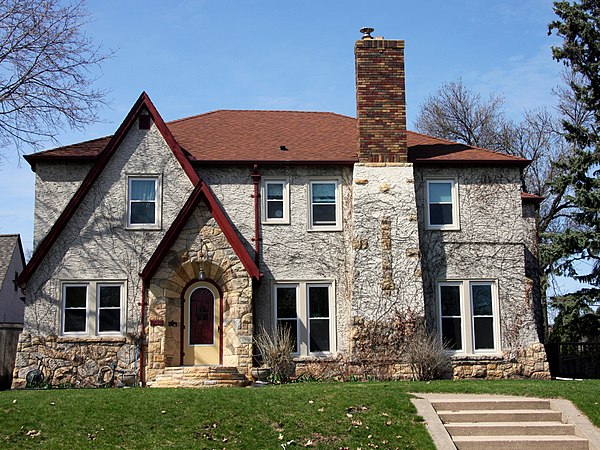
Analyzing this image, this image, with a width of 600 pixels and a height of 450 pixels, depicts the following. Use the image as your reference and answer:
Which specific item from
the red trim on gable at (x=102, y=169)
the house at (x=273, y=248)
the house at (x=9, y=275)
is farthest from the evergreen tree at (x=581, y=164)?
the house at (x=9, y=275)

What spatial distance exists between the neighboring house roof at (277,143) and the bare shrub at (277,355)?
464cm

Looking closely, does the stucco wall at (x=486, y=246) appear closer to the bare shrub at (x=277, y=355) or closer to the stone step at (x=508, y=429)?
the bare shrub at (x=277, y=355)

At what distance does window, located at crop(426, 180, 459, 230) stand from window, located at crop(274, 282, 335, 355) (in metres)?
3.32

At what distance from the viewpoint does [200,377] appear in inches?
671

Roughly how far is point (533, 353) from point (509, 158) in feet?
17.0

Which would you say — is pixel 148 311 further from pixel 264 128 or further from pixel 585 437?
pixel 585 437

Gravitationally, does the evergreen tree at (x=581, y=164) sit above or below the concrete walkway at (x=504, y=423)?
above

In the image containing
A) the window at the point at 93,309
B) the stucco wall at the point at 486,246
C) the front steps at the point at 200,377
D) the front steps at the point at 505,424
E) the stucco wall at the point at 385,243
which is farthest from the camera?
the stucco wall at the point at 486,246

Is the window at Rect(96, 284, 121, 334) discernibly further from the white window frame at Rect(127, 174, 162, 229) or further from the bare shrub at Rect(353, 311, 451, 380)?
the bare shrub at Rect(353, 311, 451, 380)

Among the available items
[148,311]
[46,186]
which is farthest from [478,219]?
[46,186]

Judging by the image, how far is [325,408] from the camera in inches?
504

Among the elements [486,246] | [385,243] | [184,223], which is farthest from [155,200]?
[486,246]

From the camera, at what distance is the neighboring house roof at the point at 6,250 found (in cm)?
3131

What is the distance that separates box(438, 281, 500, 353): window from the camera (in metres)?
19.9
